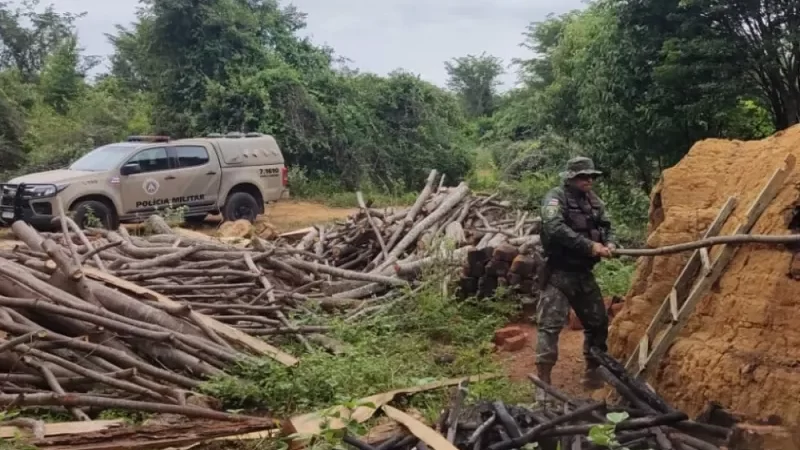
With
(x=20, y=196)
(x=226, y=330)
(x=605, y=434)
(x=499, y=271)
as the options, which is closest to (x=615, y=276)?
(x=499, y=271)

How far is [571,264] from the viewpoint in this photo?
674 cm

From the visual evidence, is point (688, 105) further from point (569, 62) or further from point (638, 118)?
point (569, 62)

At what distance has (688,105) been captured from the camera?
12.0m

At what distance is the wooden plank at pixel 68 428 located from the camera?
5227 millimetres

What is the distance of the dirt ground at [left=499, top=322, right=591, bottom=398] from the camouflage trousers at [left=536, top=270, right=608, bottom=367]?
0.39 metres

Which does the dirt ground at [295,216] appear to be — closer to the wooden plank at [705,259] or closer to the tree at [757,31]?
the tree at [757,31]

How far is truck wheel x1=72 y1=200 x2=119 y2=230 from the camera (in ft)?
49.3

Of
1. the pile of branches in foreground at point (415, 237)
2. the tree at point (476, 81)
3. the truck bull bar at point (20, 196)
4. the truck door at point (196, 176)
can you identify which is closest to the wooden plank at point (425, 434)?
the pile of branches in foreground at point (415, 237)

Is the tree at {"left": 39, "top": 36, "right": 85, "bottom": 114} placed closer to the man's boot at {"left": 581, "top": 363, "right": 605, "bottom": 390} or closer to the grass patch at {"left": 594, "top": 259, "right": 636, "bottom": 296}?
the grass patch at {"left": 594, "top": 259, "right": 636, "bottom": 296}

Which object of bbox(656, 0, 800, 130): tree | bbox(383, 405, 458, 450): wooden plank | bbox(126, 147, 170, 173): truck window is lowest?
bbox(383, 405, 458, 450): wooden plank

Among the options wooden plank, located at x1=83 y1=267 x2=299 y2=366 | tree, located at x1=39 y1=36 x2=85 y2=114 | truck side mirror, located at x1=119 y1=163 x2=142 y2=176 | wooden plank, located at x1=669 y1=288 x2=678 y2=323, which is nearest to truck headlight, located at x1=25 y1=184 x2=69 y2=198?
truck side mirror, located at x1=119 y1=163 x2=142 y2=176

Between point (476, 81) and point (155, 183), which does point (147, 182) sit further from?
point (476, 81)

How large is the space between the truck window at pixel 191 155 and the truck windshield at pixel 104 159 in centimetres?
91

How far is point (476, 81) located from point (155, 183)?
3122 centimetres
